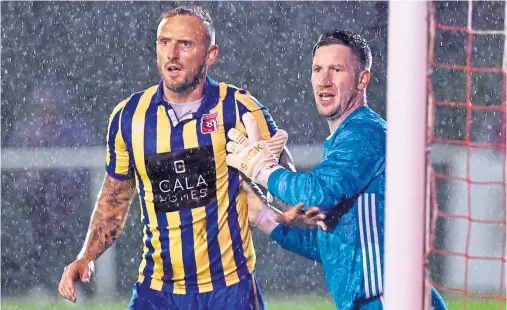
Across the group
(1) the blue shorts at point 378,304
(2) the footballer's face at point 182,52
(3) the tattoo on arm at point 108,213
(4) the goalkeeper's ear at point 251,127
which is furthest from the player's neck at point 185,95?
(1) the blue shorts at point 378,304

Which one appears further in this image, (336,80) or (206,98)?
(206,98)

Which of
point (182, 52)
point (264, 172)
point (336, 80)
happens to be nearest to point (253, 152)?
point (264, 172)

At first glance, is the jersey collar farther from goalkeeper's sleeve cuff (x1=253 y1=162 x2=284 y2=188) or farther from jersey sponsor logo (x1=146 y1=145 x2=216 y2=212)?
goalkeeper's sleeve cuff (x1=253 y1=162 x2=284 y2=188)

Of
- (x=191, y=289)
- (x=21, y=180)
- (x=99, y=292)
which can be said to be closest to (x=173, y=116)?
(x=191, y=289)

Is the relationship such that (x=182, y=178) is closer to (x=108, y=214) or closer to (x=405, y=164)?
(x=108, y=214)

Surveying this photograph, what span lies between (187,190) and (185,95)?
35 centimetres

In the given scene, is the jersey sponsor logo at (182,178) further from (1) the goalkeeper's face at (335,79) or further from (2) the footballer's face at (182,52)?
(1) the goalkeeper's face at (335,79)

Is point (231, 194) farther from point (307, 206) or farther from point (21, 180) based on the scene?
point (21, 180)

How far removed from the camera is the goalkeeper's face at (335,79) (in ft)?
12.5

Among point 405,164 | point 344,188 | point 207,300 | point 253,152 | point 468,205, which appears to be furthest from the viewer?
point 468,205

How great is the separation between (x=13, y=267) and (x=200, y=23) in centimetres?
335

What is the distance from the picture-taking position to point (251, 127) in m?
3.89

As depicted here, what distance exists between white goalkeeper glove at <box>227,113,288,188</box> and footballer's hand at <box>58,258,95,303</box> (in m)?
0.60

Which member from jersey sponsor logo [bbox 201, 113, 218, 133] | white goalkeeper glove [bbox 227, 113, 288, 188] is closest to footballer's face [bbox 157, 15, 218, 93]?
jersey sponsor logo [bbox 201, 113, 218, 133]
